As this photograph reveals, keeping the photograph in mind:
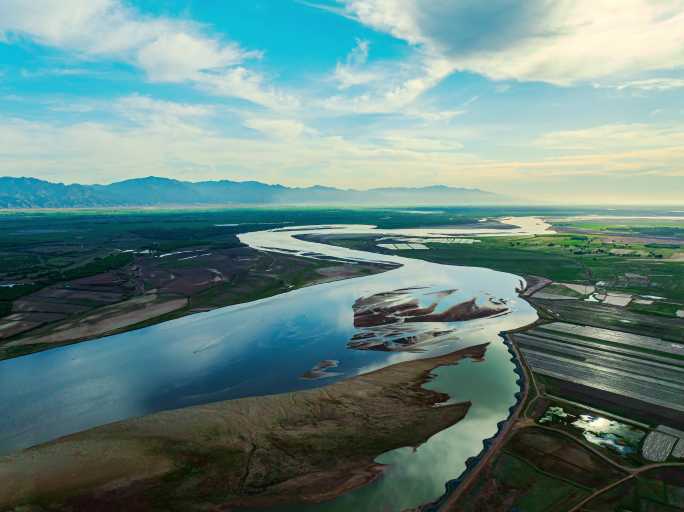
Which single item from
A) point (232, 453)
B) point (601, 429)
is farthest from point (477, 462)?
point (232, 453)

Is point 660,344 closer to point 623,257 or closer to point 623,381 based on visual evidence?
point 623,381

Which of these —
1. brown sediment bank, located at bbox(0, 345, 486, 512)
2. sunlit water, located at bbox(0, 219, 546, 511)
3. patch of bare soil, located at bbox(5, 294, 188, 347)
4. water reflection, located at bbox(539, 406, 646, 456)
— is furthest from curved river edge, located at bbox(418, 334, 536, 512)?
patch of bare soil, located at bbox(5, 294, 188, 347)

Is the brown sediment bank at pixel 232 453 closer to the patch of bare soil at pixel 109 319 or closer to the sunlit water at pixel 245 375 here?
the sunlit water at pixel 245 375

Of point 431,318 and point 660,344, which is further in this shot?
point 431,318

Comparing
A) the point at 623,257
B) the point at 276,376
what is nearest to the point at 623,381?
the point at 276,376

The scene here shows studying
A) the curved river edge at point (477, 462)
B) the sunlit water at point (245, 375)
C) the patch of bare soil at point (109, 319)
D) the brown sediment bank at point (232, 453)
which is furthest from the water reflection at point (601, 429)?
the patch of bare soil at point (109, 319)

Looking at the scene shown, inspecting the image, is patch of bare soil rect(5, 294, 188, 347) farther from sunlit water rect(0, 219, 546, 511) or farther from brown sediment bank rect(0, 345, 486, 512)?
brown sediment bank rect(0, 345, 486, 512)
